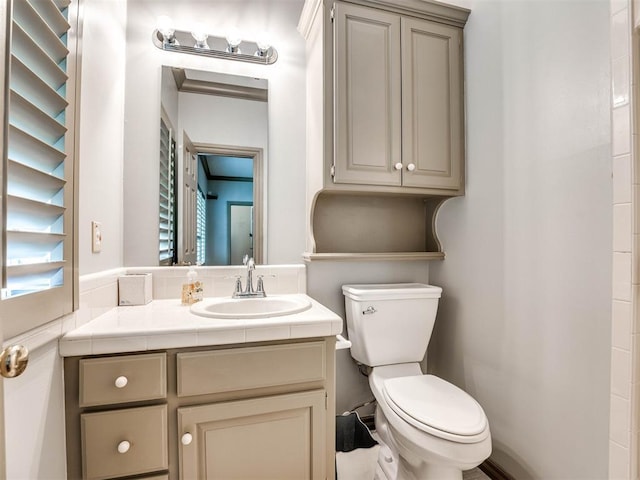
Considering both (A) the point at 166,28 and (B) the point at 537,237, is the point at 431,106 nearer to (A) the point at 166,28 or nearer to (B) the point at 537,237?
(B) the point at 537,237

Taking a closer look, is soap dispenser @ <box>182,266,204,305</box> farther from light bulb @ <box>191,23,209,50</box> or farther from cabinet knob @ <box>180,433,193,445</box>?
light bulb @ <box>191,23,209,50</box>

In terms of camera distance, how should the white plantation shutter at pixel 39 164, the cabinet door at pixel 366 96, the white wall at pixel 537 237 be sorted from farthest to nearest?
1. the cabinet door at pixel 366 96
2. the white wall at pixel 537 237
3. the white plantation shutter at pixel 39 164

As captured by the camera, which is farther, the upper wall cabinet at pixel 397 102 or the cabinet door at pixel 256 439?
the upper wall cabinet at pixel 397 102

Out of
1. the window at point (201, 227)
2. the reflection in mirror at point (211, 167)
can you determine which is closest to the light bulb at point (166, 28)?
the reflection in mirror at point (211, 167)

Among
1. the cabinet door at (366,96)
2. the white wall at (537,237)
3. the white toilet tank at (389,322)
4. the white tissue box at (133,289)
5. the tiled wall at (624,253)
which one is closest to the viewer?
the tiled wall at (624,253)

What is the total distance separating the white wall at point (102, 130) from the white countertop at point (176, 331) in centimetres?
23

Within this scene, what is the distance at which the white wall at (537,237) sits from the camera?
3.61 feet

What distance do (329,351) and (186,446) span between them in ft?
1.78

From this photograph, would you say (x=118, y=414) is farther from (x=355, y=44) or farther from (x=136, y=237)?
(x=355, y=44)

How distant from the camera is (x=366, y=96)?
5.04 ft

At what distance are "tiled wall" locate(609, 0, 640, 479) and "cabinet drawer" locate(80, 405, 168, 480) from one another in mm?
1394

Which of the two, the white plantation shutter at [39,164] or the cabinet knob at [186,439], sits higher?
the white plantation shutter at [39,164]

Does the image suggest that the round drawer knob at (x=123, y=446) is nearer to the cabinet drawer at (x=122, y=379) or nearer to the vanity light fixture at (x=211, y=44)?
the cabinet drawer at (x=122, y=379)

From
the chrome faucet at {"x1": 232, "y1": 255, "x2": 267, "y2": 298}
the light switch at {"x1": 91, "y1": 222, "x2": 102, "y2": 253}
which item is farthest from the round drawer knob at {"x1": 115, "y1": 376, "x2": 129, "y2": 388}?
the chrome faucet at {"x1": 232, "y1": 255, "x2": 267, "y2": 298}
